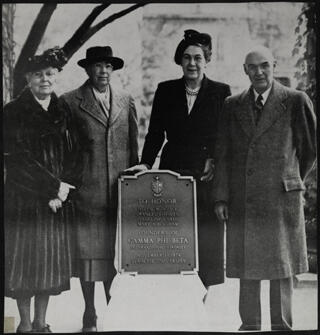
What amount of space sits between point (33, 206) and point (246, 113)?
2268mm

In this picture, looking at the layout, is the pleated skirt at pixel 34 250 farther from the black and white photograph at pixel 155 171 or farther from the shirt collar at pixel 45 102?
the shirt collar at pixel 45 102

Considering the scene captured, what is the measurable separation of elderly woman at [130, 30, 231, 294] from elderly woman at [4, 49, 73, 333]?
2.81 feet

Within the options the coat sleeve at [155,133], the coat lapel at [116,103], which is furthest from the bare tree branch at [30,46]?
the coat sleeve at [155,133]

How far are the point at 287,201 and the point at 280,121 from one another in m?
0.78

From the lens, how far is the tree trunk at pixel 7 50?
5879mm

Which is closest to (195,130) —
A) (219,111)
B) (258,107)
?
(219,111)

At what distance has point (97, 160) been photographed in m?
5.88

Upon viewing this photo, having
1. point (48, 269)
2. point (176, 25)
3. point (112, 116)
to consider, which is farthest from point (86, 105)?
point (48, 269)

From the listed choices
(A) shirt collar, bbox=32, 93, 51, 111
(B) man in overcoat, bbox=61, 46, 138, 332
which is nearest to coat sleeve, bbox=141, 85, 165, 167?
(B) man in overcoat, bbox=61, 46, 138, 332

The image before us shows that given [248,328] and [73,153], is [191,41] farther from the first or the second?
[248,328]

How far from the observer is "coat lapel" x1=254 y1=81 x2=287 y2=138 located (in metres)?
5.85

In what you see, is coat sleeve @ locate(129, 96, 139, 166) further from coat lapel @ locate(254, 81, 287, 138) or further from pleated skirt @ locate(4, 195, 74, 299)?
coat lapel @ locate(254, 81, 287, 138)

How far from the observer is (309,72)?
5992 millimetres

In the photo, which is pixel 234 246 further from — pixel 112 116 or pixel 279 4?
pixel 279 4
